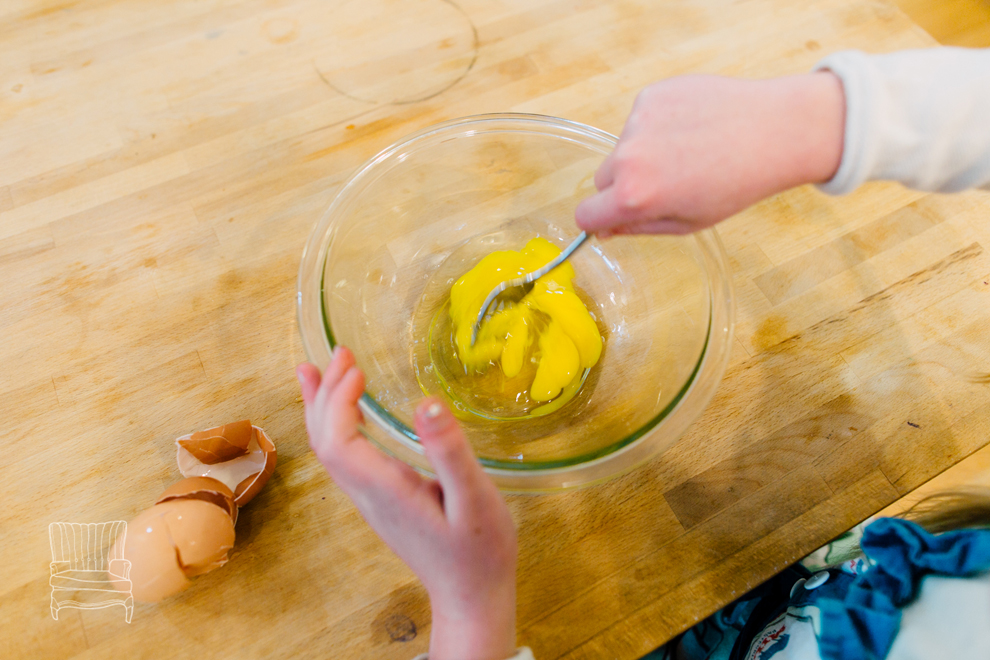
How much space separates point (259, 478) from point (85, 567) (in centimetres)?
26

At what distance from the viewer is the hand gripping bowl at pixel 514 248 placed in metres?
0.68

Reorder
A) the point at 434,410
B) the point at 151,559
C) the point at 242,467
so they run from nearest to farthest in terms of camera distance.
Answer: the point at 434,410 < the point at 151,559 < the point at 242,467

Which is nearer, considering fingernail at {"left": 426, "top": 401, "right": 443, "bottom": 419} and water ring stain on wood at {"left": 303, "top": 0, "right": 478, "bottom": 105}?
fingernail at {"left": 426, "top": 401, "right": 443, "bottom": 419}

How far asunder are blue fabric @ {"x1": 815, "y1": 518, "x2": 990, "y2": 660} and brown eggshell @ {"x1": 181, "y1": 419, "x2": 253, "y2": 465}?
827 millimetres

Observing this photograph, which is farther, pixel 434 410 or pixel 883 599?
pixel 883 599

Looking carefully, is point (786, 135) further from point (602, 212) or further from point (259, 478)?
point (259, 478)

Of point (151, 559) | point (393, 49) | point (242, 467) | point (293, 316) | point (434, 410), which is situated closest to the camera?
point (434, 410)

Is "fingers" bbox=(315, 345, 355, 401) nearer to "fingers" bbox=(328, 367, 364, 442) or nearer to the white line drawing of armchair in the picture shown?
"fingers" bbox=(328, 367, 364, 442)

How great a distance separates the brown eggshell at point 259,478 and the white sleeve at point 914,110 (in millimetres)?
763

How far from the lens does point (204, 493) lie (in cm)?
71

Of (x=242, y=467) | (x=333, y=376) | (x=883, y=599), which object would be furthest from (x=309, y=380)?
(x=883, y=599)

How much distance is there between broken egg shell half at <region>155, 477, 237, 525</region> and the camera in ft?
2.32

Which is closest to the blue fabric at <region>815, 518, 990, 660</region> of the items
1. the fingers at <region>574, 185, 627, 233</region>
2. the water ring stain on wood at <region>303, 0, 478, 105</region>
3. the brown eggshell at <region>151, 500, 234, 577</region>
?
the fingers at <region>574, 185, 627, 233</region>

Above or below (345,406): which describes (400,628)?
below
